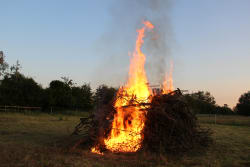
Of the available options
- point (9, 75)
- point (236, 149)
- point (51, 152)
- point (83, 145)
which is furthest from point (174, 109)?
point (9, 75)

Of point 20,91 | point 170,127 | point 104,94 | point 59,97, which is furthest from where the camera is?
point 59,97

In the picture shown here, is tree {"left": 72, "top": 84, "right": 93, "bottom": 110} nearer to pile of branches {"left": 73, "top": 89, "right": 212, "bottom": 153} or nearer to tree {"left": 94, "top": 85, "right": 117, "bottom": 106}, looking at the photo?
tree {"left": 94, "top": 85, "right": 117, "bottom": 106}

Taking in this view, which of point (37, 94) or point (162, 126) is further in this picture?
point (37, 94)

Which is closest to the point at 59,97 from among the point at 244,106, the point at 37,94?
the point at 37,94

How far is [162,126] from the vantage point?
8375 millimetres

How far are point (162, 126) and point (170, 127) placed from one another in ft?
0.88

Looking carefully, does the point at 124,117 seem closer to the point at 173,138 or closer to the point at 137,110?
the point at 137,110

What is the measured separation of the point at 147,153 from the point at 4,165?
391 cm

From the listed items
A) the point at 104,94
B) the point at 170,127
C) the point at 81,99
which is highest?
the point at 81,99

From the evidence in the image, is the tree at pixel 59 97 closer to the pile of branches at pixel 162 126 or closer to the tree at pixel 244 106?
the pile of branches at pixel 162 126

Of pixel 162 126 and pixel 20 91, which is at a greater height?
pixel 20 91

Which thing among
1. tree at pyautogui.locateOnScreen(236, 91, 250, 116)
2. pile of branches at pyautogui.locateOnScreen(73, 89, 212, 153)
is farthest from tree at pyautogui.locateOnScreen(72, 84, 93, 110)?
tree at pyautogui.locateOnScreen(236, 91, 250, 116)

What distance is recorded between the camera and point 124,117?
8.95 m

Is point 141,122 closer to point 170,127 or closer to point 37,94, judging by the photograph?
point 170,127
